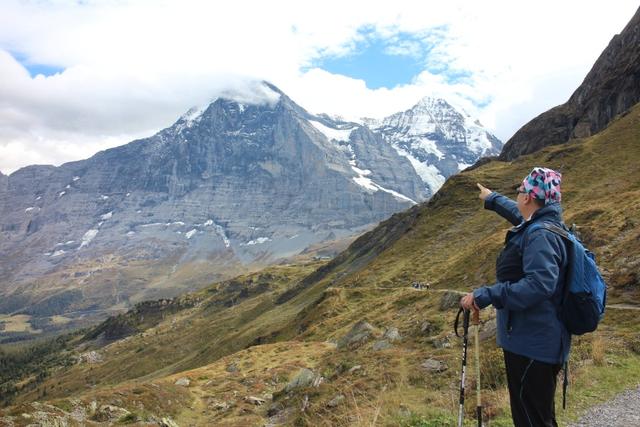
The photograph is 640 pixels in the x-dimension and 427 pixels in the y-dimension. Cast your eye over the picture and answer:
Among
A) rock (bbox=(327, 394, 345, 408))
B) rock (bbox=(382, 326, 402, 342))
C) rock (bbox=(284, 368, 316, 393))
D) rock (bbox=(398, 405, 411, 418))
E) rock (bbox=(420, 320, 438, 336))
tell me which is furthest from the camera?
rock (bbox=(382, 326, 402, 342))

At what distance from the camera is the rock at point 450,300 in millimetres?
Answer: 28333

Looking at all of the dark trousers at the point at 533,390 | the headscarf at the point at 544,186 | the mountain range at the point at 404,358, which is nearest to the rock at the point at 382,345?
the mountain range at the point at 404,358

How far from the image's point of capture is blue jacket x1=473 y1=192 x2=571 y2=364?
595 cm

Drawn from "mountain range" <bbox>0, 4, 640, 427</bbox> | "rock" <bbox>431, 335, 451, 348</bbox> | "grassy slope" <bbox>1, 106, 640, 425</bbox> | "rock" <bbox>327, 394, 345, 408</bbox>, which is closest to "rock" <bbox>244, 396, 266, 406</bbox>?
"mountain range" <bbox>0, 4, 640, 427</bbox>

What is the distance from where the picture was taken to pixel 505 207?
8.22 m

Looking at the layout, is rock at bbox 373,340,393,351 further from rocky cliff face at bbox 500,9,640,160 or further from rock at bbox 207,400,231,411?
rocky cliff face at bbox 500,9,640,160

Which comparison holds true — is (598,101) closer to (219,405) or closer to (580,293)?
(219,405)

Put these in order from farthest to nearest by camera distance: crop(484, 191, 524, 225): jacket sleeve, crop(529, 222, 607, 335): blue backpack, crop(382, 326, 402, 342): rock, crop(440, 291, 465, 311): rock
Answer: crop(440, 291, 465, 311): rock → crop(382, 326, 402, 342): rock → crop(484, 191, 524, 225): jacket sleeve → crop(529, 222, 607, 335): blue backpack

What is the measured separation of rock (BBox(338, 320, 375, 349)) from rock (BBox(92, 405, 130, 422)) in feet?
41.9

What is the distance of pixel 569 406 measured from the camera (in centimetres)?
1056

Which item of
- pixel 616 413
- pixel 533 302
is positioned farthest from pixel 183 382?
pixel 533 302

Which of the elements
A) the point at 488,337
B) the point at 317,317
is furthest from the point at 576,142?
the point at 488,337

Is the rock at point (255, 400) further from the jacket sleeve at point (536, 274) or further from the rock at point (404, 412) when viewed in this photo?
the jacket sleeve at point (536, 274)

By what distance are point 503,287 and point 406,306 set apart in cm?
3293
